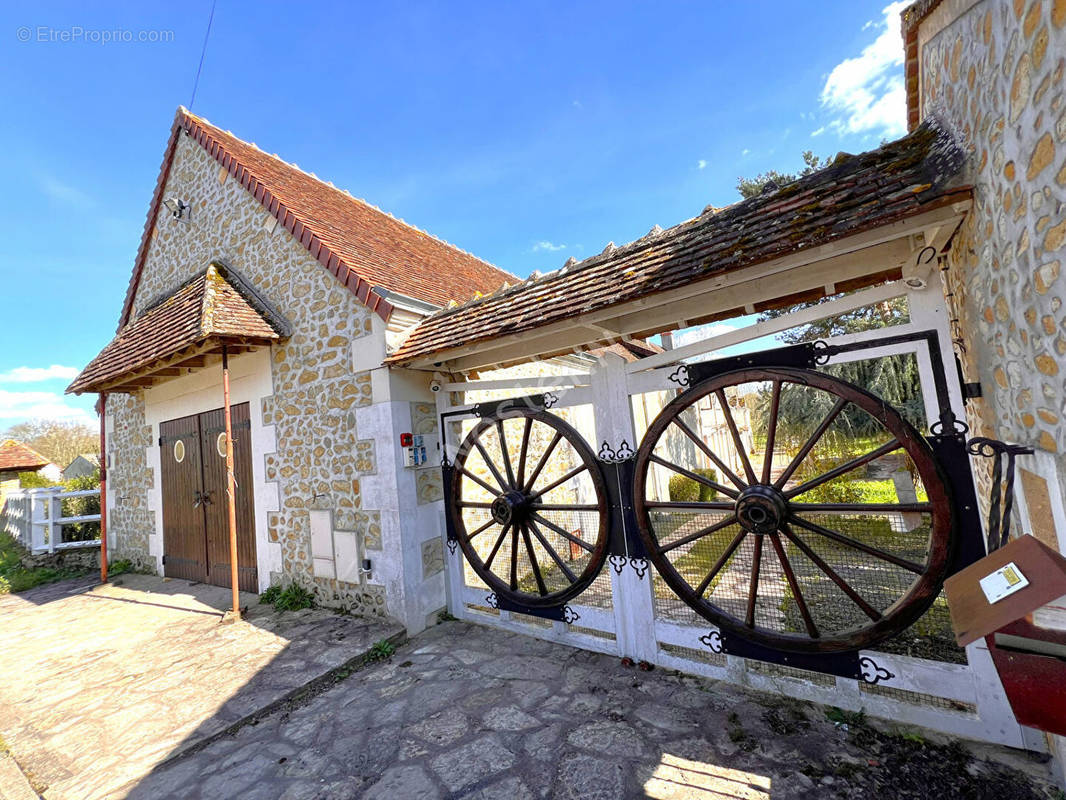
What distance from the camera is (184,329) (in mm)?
5383

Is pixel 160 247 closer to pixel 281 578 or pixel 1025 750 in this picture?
pixel 281 578

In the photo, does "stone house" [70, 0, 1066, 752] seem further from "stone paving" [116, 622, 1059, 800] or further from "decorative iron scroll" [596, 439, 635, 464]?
"stone paving" [116, 622, 1059, 800]

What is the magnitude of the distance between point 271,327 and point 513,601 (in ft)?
14.1

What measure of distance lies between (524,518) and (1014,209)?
3604mm

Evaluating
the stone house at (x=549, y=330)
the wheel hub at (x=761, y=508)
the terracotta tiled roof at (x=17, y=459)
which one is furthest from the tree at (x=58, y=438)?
the wheel hub at (x=761, y=508)

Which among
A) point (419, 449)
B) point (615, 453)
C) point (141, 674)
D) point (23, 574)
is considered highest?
point (419, 449)

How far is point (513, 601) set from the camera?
4.26 m

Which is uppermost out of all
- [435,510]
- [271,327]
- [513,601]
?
[271,327]

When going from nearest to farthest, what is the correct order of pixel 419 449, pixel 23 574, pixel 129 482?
1. pixel 419 449
2. pixel 129 482
3. pixel 23 574

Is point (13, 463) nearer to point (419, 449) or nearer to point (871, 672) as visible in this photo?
point (419, 449)

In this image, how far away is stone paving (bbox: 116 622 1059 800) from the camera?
2.33 meters

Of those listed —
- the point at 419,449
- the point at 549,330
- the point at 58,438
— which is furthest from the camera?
the point at 58,438

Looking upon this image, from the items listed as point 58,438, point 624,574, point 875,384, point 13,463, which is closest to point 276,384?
point 624,574

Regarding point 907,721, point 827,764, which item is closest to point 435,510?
point 827,764
